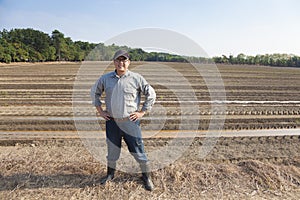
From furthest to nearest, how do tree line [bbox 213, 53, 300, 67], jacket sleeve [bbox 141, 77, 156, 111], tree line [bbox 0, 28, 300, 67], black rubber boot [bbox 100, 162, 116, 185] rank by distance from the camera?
tree line [bbox 213, 53, 300, 67] → tree line [bbox 0, 28, 300, 67] → black rubber boot [bbox 100, 162, 116, 185] → jacket sleeve [bbox 141, 77, 156, 111]

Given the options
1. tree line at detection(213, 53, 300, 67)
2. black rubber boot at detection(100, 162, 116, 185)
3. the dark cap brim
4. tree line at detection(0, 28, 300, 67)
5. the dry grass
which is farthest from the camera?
tree line at detection(213, 53, 300, 67)

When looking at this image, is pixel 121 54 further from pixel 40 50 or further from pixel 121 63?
pixel 40 50

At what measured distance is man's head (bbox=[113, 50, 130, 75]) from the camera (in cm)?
257

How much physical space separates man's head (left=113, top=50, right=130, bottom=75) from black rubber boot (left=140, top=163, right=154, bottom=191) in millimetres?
1188

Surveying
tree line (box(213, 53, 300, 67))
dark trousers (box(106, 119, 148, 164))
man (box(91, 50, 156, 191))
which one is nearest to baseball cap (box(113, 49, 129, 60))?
man (box(91, 50, 156, 191))

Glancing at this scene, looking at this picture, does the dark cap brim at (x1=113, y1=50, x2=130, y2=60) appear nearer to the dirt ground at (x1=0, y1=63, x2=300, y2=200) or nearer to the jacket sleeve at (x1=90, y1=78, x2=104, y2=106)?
the jacket sleeve at (x1=90, y1=78, x2=104, y2=106)

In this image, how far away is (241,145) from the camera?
16.4 ft

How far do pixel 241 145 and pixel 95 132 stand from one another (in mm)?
3312

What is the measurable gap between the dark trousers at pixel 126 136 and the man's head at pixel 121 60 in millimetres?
604

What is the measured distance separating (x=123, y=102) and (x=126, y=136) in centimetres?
43

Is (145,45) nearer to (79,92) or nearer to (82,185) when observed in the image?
(82,185)

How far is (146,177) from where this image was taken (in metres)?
2.98

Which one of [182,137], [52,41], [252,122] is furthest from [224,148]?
[52,41]

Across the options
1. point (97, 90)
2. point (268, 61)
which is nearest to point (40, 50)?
point (268, 61)
